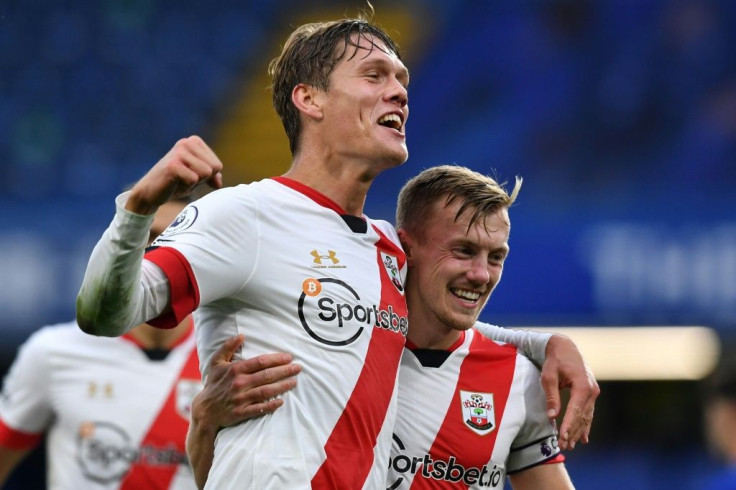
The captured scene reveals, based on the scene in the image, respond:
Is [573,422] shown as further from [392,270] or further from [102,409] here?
[102,409]

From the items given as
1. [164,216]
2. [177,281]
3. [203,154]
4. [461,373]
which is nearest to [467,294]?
[461,373]

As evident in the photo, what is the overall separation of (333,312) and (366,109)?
62cm

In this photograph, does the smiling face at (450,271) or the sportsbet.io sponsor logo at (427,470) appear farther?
the smiling face at (450,271)

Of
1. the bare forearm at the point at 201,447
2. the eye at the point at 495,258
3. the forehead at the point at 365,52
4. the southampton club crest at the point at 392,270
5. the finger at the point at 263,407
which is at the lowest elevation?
the bare forearm at the point at 201,447

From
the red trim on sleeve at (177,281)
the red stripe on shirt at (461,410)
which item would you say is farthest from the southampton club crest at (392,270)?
the red trim on sleeve at (177,281)

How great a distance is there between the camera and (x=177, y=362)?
4863 mm

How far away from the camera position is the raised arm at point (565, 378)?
339 centimetres

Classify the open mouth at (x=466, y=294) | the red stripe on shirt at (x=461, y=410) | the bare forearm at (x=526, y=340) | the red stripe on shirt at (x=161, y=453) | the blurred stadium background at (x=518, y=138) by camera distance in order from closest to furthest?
the red stripe on shirt at (x=461, y=410) → the open mouth at (x=466, y=294) → the bare forearm at (x=526, y=340) → the red stripe on shirt at (x=161, y=453) → the blurred stadium background at (x=518, y=138)

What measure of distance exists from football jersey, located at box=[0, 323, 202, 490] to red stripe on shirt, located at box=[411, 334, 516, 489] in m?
1.35

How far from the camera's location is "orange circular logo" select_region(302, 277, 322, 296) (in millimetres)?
2975

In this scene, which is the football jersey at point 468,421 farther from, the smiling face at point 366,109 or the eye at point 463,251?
the smiling face at point 366,109

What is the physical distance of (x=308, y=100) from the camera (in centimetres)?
337

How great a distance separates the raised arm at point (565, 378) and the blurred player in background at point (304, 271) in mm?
15

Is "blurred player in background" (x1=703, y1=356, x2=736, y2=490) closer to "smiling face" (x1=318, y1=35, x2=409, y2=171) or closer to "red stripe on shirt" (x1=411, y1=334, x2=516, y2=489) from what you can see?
"red stripe on shirt" (x1=411, y1=334, x2=516, y2=489)
